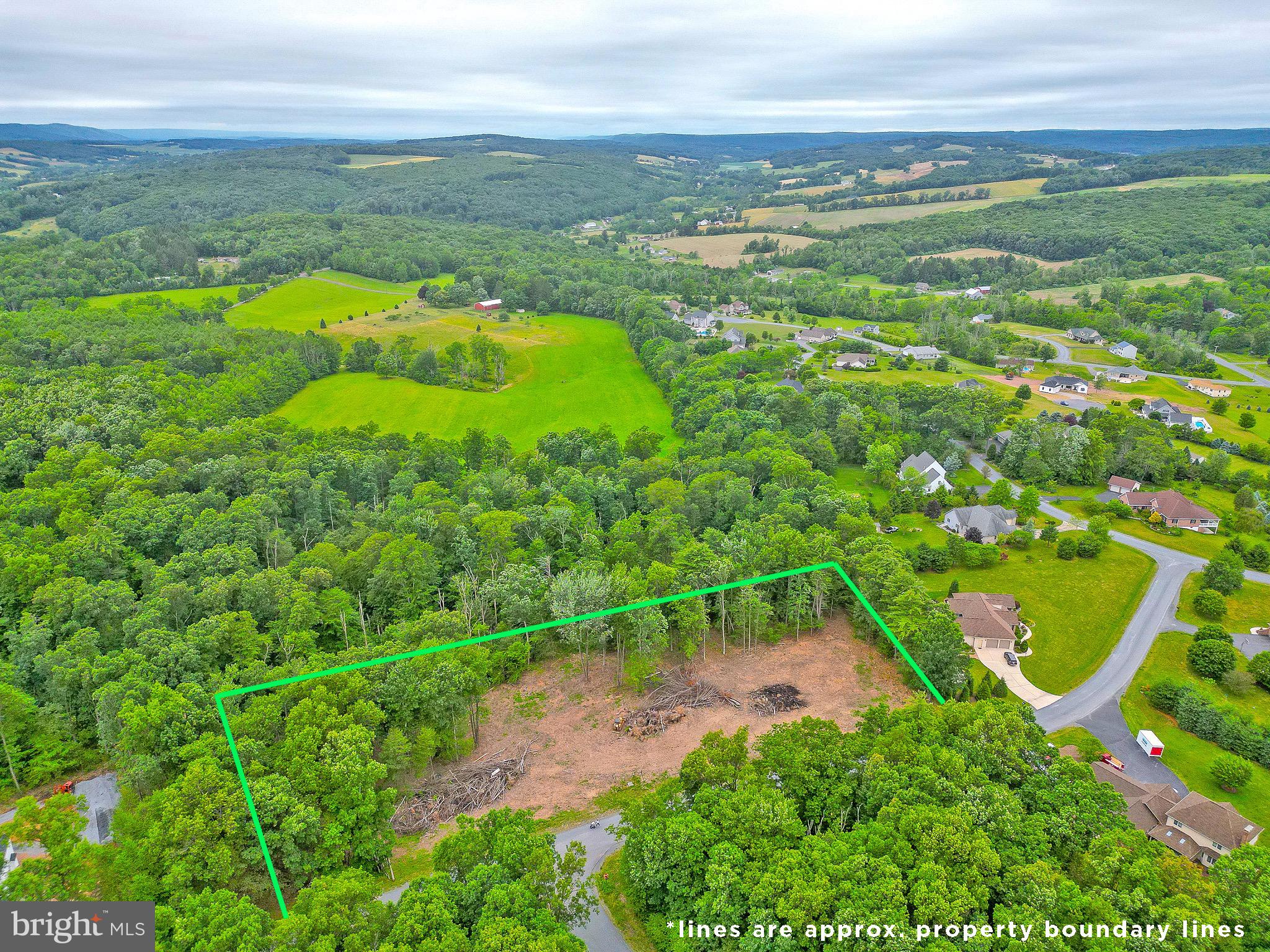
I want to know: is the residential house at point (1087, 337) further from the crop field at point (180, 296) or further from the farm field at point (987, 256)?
the crop field at point (180, 296)

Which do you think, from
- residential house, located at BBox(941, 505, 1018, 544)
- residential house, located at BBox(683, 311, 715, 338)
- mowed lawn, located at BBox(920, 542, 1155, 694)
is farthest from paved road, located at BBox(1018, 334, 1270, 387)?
mowed lawn, located at BBox(920, 542, 1155, 694)

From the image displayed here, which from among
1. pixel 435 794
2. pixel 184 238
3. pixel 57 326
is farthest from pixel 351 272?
pixel 435 794

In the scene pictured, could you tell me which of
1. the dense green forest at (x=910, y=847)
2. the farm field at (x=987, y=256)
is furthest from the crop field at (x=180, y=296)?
the farm field at (x=987, y=256)

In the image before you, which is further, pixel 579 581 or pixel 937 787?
pixel 579 581

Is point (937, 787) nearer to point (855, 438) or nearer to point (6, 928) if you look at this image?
point (6, 928)

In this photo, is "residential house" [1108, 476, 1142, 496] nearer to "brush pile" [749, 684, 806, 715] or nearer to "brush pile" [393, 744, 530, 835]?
"brush pile" [749, 684, 806, 715]

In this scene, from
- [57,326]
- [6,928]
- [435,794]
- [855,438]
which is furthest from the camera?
[57,326]

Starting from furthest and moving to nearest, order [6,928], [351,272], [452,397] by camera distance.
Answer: [351,272], [452,397], [6,928]
